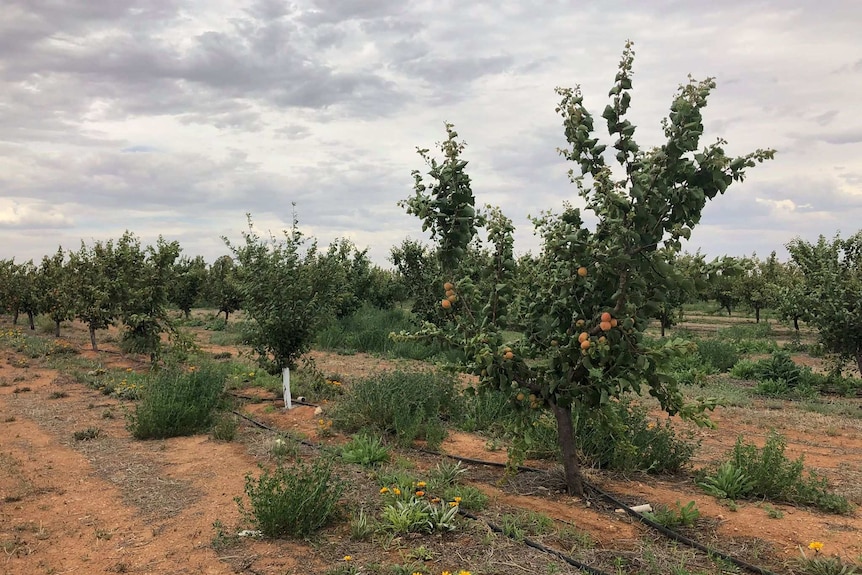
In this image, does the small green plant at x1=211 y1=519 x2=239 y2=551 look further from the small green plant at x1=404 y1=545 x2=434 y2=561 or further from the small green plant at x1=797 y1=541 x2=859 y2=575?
the small green plant at x1=797 y1=541 x2=859 y2=575

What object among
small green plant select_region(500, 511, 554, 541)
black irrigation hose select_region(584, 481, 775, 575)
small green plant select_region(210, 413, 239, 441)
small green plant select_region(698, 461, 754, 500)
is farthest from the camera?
small green plant select_region(210, 413, 239, 441)

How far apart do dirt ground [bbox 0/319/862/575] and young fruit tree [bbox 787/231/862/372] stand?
3416 mm

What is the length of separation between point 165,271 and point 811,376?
13510 millimetres

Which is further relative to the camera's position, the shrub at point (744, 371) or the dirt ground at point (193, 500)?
the shrub at point (744, 371)

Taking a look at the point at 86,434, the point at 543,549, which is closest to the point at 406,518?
the point at 543,549

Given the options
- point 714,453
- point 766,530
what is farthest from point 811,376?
point 766,530

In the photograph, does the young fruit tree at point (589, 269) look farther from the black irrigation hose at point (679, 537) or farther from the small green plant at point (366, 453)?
the small green plant at point (366, 453)

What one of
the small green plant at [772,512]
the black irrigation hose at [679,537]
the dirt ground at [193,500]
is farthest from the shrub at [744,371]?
the black irrigation hose at [679,537]

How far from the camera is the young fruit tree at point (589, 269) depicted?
4.09 metres

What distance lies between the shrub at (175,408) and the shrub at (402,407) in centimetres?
170

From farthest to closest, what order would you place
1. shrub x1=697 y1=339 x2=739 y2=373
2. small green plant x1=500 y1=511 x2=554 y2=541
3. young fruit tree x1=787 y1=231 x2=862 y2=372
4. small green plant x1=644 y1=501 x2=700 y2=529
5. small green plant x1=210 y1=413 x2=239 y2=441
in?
shrub x1=697 y1=339 x2=739 y2=373 → young fruit tree x1=787 y1=231 x2=862 y2=372 → small green plant x1=210 y1=413 x2=239 y2=441 → small green plant x1=644 y1=501 x2=700 y2=529 → small green plant x1=500 y1=511 x2=554 y2=541

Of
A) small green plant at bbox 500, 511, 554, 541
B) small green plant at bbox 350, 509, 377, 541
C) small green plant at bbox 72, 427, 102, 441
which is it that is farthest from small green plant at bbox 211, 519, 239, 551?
small green plant at bbox 72, 427, 102, 441

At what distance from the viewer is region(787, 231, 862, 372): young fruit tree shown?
1104 cm

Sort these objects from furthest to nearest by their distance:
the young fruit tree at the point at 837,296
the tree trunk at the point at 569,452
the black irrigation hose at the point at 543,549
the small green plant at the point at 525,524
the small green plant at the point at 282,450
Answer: the young fruit tree at the point at 837,296, the small green plant at the point at 282,450, the tree trunk at the point at 569,452, the small green plant at the point at 525,524, the black irrigation hose at the point at 543,549
